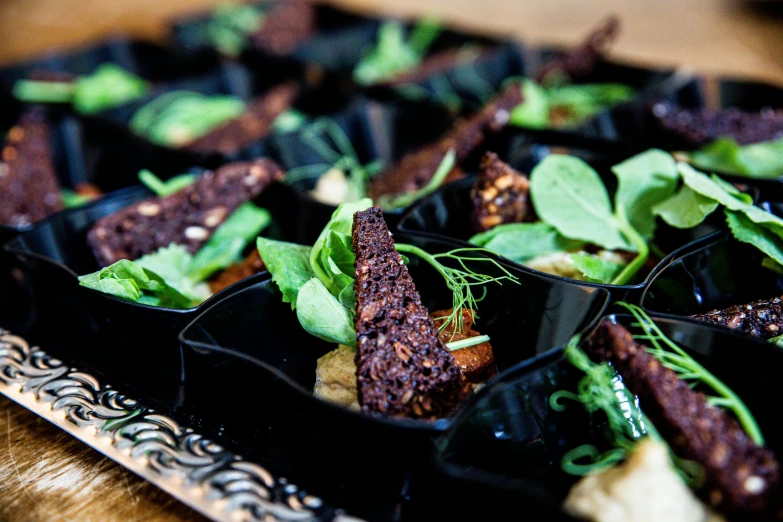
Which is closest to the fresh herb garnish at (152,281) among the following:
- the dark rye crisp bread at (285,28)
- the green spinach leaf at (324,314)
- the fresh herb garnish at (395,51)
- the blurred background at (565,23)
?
the green spinach leaf at (324,314)

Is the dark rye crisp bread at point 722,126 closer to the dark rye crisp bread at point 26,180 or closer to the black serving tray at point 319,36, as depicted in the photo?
the black serving tray at point 319,36

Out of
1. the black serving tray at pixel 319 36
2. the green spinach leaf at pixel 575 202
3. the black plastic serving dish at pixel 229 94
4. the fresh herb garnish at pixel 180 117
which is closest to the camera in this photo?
the green spinach leaf at pixel 575 202

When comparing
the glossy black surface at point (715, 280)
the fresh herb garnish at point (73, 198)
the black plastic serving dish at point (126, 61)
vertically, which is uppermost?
the black plastic serving dish at point (126, 61)

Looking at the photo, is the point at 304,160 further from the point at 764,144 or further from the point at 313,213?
the point at 764,144

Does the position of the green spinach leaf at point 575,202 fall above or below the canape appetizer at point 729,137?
above

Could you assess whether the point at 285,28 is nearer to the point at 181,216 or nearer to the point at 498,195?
the point at 181,216

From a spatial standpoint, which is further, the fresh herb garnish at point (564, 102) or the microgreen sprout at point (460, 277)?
the fresh herb garnish at point (564, 102)

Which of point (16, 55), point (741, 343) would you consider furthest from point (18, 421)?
point (16, 55)

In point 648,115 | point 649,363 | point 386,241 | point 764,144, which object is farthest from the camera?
point 648,115
